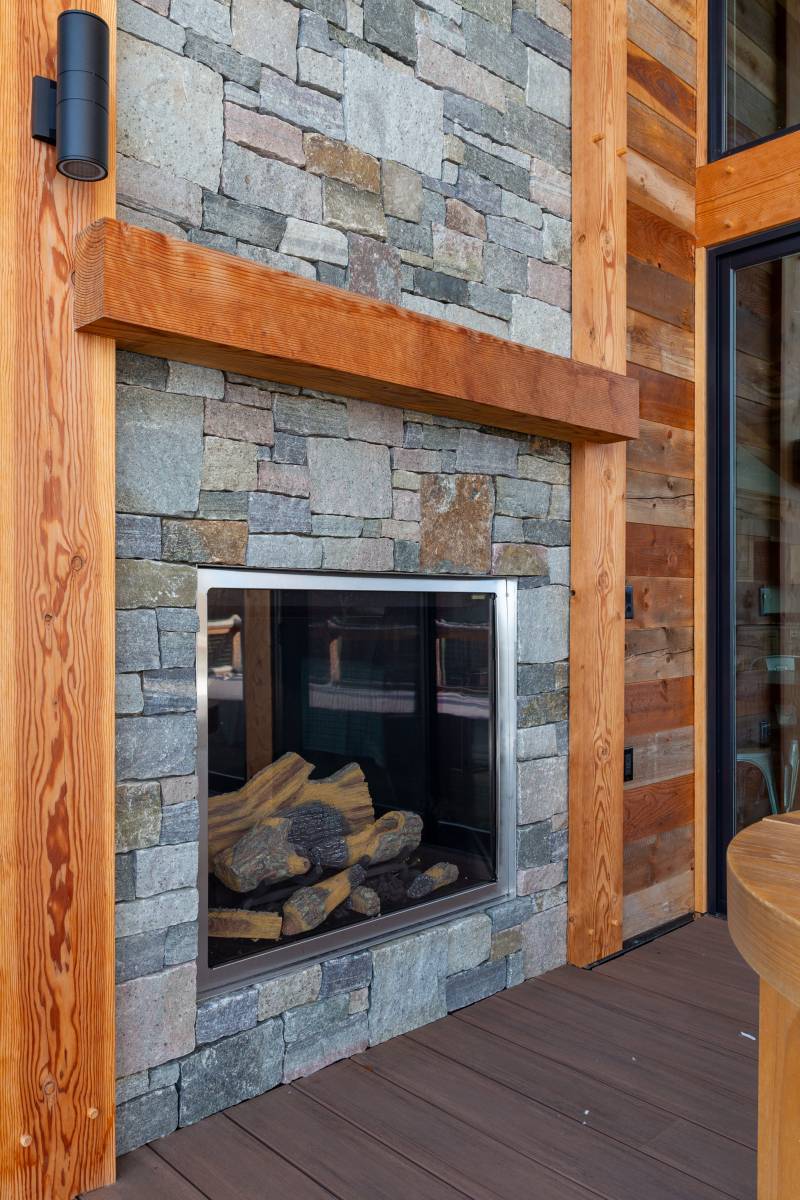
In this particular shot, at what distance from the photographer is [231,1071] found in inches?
75.9

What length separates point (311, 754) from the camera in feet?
7.07

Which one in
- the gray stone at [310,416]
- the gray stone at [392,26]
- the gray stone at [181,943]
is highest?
the gray stone at [392,26]

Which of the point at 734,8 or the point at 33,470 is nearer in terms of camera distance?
the point at 33,470

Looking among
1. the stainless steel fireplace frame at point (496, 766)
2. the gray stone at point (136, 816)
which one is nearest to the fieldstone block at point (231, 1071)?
the stainless steel fireplace frame at point (496, 766)

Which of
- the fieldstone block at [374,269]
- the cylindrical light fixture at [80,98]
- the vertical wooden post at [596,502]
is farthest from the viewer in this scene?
the vertical wooden post at [596,502]

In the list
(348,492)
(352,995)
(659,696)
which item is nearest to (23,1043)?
(352,995)

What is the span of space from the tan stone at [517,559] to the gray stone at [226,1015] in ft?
3.86

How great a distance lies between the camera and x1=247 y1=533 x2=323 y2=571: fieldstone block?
6.49ft

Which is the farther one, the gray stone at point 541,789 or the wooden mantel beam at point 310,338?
the gray stone at point 541,789

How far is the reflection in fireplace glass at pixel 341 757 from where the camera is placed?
200 cm

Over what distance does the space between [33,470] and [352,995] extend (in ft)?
4.37

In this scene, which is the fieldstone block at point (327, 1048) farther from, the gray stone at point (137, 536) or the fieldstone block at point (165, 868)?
the gray stone at point (137, 536)

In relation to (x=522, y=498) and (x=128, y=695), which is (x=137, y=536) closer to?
(x=128, y=695)

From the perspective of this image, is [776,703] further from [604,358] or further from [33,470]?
[33,470]
